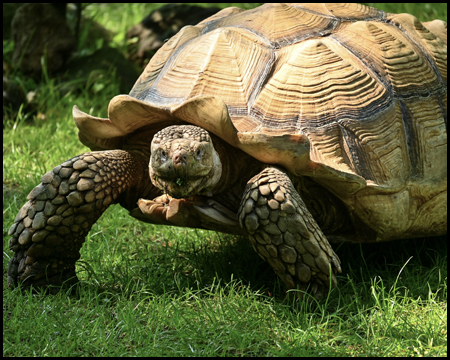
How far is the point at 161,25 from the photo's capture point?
23.2 ft

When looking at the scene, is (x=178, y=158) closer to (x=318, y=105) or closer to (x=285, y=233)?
(x=285, y=233)

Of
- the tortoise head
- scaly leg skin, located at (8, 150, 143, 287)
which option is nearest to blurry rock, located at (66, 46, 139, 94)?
scaly leg skin, located at (8, 150, 143, 287)

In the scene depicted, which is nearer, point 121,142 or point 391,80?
point 391,80

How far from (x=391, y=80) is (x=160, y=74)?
4.47 ft

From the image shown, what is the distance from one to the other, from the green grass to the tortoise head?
0.57 metres

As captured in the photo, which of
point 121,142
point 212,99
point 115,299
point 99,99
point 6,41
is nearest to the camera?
point 212,99

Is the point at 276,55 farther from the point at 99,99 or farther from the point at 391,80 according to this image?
the point at 99,99

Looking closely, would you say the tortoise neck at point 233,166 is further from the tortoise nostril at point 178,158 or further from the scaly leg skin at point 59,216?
the scaly leg skin at point 59,216

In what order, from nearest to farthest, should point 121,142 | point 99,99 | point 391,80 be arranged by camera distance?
1. point 391,80
2. point 121,142
3. point 99,99

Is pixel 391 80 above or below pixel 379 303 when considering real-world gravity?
above

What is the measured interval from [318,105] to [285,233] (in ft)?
2.46

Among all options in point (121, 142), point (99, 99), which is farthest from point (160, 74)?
point (99, 99)

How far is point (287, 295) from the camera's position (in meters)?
2.82

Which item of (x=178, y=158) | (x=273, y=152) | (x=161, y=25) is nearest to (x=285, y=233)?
(x=273, y=152)
